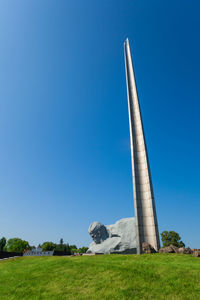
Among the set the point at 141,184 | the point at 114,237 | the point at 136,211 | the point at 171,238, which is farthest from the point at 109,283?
the point at 171,238

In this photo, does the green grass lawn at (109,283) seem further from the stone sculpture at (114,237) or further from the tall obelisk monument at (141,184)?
the stone sculpture at (114,237)

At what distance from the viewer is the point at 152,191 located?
1702 cm

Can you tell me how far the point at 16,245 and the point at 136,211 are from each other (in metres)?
75.2

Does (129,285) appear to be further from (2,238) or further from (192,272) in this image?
(2,238)

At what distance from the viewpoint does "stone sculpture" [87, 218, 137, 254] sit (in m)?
24.6

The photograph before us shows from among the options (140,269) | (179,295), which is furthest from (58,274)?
(179,295)

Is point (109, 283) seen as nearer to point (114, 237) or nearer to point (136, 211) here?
point (136, 211)

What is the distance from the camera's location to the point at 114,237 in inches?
1068

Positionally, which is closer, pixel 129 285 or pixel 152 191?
pixel 129 285

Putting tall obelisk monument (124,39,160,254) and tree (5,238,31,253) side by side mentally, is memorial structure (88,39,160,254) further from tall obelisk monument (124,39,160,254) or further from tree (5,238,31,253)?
tree (5,238,31,253)

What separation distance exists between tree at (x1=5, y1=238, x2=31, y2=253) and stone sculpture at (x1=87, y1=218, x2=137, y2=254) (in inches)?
2276

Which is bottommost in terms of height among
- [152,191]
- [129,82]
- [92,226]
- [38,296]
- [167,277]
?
[38,296]

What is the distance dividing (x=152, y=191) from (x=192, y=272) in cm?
889

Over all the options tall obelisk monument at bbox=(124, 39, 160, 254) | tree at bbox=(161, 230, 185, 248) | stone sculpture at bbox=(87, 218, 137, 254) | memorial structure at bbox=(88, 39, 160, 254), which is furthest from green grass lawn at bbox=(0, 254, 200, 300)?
tree at bbox=(161, 230, 185, 248)
